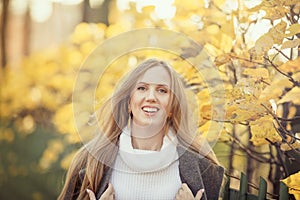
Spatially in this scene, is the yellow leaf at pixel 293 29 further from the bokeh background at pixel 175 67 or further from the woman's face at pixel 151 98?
the woman's face at pixel 151 98

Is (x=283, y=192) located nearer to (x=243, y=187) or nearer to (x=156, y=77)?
(x=243, y=187)

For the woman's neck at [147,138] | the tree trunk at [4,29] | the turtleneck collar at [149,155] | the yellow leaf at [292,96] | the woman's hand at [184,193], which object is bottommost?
the woman's hand at [184,193]

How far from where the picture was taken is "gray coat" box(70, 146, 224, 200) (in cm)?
219

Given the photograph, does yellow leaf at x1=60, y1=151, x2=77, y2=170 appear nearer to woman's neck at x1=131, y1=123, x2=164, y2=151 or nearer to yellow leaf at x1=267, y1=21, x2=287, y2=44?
woman's neck at x1=131, y1=123, x2=164, y2=151

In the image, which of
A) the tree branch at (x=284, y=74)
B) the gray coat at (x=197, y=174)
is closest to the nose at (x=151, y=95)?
the gray coat at (x=197, y=174)

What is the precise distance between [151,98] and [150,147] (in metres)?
0.20

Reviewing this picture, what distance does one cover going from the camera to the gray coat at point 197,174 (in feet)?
7.17

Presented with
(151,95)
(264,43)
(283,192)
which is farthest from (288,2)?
(283,192)

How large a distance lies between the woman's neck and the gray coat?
0.29ft

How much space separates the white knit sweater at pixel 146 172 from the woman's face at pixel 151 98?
0.26 ft

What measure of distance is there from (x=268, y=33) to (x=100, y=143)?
0.81m

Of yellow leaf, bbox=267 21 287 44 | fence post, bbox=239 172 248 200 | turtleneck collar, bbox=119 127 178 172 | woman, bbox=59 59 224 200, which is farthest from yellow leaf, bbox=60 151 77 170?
yellow leaf, bbox=267 21 287 44

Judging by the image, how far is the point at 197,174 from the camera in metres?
2.20

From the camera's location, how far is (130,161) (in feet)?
7.20
